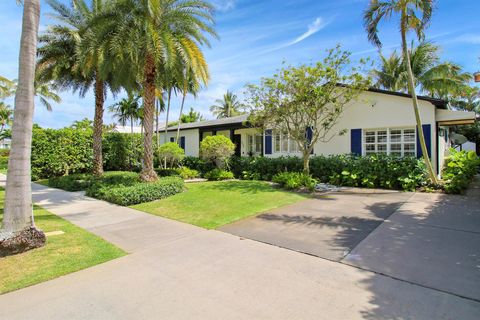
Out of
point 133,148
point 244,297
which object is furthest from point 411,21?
point 133,148

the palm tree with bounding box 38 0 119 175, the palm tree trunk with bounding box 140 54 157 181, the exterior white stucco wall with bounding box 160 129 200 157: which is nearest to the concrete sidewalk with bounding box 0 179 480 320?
the palm tree trunk with bounding box 140 54 157 181

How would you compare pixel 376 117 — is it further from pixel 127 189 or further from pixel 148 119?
pixel 127 189

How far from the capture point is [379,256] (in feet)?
14.6

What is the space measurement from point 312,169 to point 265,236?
29.6 ft

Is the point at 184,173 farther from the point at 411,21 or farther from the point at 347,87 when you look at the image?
the point at 411,21

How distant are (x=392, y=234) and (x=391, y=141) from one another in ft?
30.8

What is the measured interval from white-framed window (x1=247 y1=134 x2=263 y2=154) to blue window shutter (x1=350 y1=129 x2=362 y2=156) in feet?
24.0

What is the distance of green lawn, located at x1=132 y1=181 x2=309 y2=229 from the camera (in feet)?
24.2

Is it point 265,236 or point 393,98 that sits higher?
point 393,98

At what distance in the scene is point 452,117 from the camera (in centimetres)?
1194

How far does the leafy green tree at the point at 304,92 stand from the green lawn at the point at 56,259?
953 centimetres

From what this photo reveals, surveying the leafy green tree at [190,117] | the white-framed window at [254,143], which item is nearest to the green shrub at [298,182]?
the white-framed window at [254,143]

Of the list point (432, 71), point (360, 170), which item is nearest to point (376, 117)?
point (360, 170)

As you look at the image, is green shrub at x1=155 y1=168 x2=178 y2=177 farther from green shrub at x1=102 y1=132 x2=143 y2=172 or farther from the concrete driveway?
the concrete driveway
